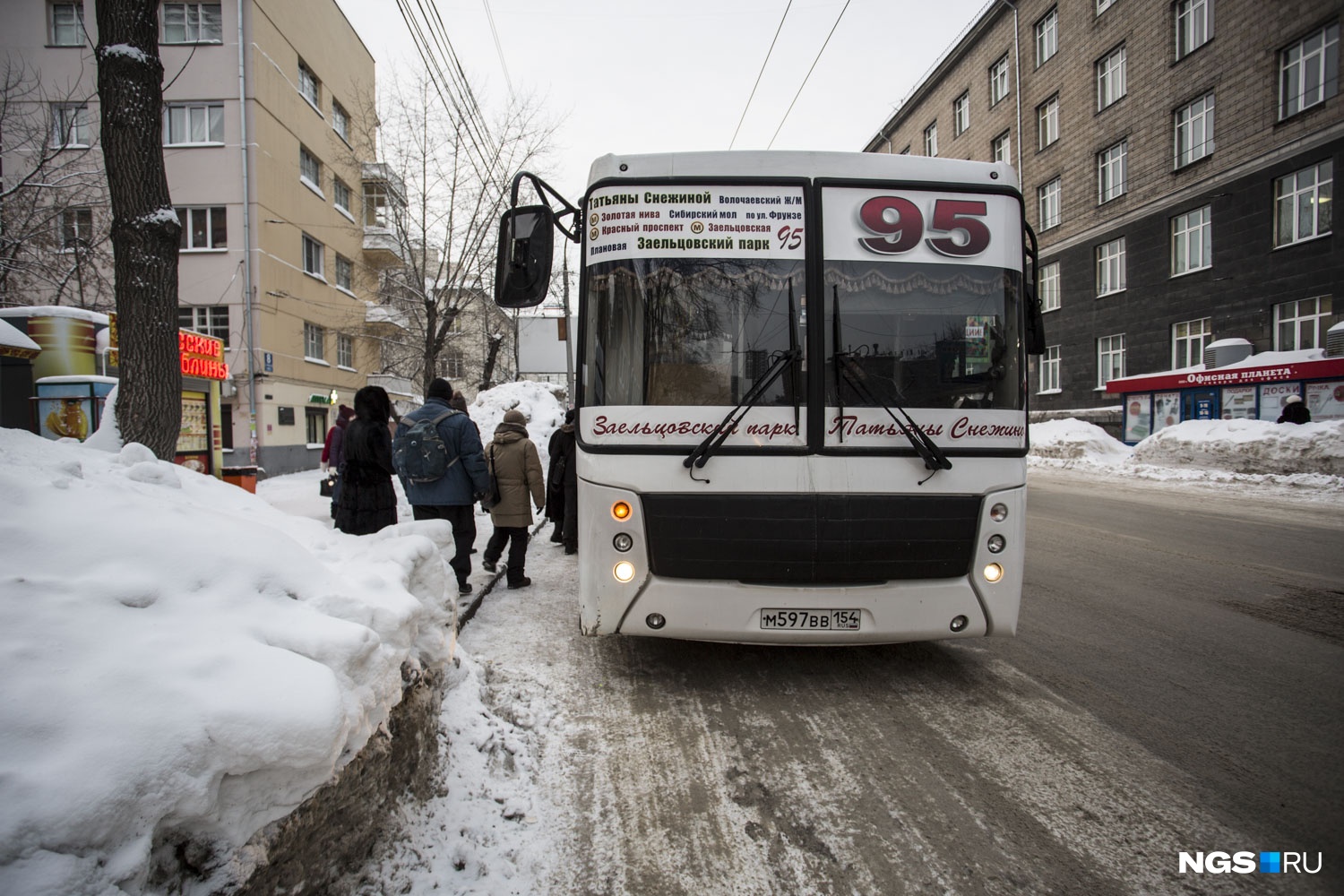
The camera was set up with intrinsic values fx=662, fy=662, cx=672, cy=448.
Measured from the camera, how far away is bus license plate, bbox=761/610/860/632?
3.48 metres

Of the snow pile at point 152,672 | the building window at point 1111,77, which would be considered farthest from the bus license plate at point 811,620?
the building window at point 1111,77

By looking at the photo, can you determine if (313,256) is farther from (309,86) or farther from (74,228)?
(74,228)

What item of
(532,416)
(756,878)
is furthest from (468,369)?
(756,878)

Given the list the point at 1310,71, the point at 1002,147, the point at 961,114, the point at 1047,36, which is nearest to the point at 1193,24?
the point at 1310,71

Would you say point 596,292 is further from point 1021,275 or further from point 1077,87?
point 1077,87

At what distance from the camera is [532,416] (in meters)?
17.2

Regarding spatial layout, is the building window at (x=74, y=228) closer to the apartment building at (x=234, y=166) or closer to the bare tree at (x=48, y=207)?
the bare tree at (x=48, y=207)

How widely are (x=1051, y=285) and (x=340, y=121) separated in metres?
29.8

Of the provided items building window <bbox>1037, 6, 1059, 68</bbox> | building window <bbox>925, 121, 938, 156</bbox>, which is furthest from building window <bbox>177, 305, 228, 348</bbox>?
building window <bbox>925, 121, 938, 156</bbox>

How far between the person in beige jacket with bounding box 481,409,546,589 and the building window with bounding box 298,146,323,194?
844 inches

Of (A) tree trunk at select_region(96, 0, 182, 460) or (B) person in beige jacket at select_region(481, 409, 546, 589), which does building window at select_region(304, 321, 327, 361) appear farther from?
(B) person in beige jacket at select_region(481, 409, 546, 589)

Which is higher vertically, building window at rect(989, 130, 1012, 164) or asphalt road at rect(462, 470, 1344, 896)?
building window at rect(989, 130, 1012, 164)

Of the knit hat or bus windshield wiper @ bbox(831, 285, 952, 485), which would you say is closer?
bus windshield wiper @ bbox(831, 285, 952, 485)

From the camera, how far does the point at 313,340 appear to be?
23703 mm
